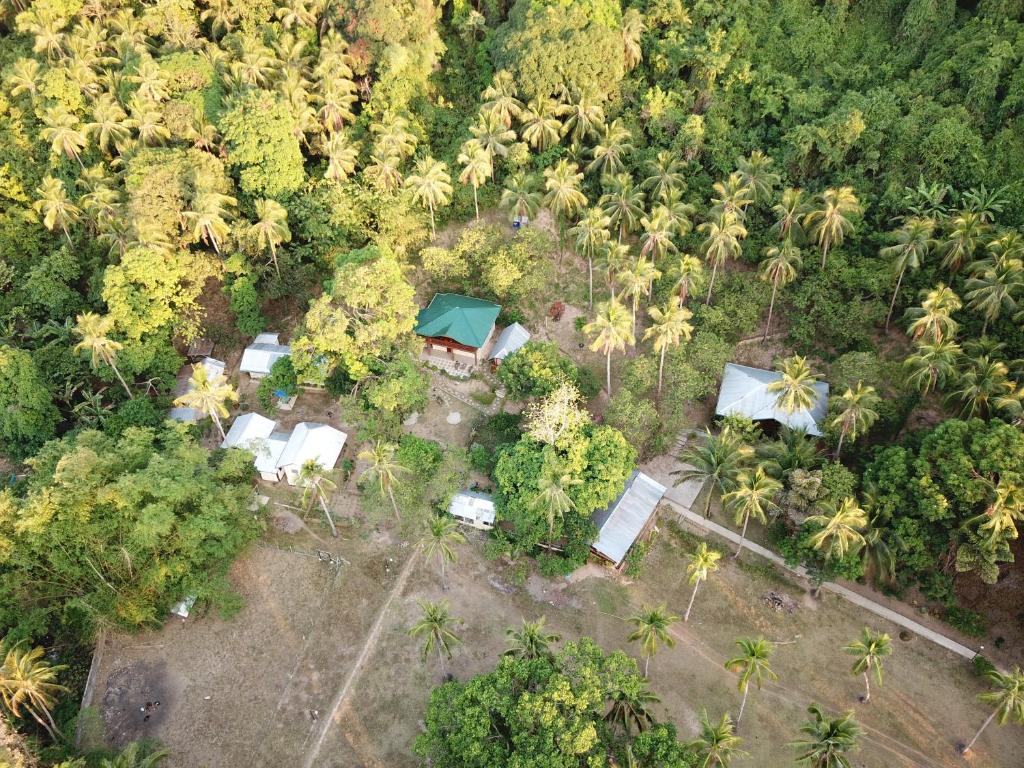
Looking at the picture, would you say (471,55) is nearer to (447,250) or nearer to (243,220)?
(447,250)

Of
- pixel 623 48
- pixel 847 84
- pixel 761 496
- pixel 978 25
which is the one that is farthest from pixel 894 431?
pixel 623 48

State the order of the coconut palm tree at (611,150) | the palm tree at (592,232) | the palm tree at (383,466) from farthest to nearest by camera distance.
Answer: the coconut palm tree at (611,150) → the palm tree at (592,232) → the palm tree at (383,466)

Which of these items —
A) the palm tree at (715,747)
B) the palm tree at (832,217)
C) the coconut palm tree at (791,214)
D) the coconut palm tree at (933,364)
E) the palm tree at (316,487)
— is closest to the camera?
the palm tree at (715,747)

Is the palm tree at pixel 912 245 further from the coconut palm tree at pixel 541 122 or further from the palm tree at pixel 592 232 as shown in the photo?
the coconut palm tree at pixel 541 122

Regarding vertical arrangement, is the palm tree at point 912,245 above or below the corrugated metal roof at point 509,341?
above

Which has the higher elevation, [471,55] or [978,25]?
[978,25]

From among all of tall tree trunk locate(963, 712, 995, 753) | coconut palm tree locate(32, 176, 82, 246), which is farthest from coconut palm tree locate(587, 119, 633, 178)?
tall tree trunk locate(963, 712, 995, 753)

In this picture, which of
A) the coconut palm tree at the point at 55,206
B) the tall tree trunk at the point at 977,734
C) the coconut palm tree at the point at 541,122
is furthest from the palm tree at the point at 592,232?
the coconut palm tree at the point at 55,206
